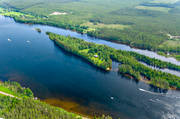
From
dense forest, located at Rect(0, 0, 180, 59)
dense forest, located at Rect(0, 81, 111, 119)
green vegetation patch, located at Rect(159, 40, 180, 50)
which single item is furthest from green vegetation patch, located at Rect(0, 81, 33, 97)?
green vegetation patch, located at Rect(159, 40, 180, 50)

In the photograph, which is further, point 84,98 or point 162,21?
point 162,21

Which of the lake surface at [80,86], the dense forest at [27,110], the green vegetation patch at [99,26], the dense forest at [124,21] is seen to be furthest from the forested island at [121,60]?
the green vegetation patch at [99,26]

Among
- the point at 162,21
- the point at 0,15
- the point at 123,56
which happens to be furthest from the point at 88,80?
the point at 0,15

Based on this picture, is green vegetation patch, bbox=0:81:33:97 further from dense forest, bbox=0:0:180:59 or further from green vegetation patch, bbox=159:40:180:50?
green vegetation patch, bbox=159:40:180:50

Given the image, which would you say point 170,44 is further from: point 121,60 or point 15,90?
point 15,90

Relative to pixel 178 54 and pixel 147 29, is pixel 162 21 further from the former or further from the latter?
pixel 178 54
